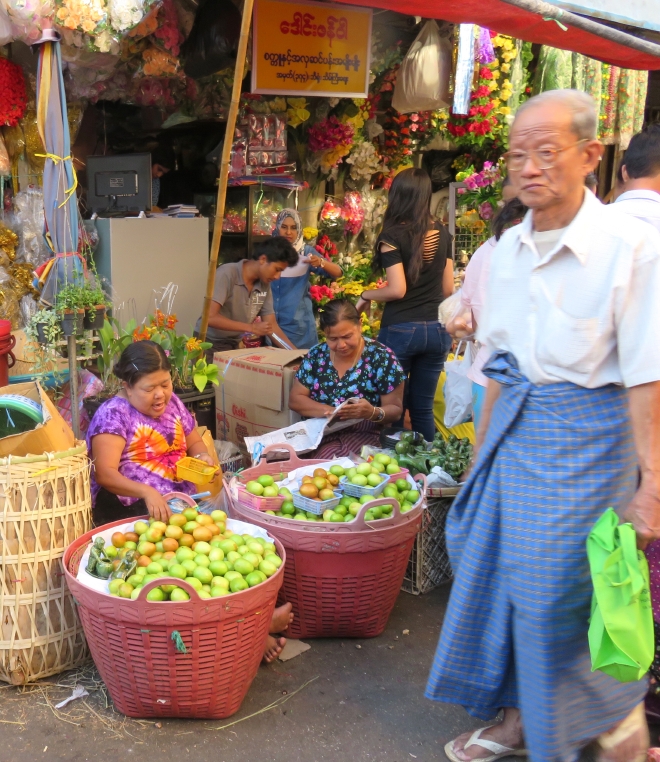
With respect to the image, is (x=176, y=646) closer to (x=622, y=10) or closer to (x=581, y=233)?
(x=581, y=233)

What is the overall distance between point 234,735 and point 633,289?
1.85 m

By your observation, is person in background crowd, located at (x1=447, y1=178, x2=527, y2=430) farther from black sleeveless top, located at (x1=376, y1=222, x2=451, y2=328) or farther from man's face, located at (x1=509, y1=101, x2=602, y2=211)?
man's face, located at (x1=509, y1=101, x2=602, y2=211)

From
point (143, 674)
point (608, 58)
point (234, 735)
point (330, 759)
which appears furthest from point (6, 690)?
point (608, 58)

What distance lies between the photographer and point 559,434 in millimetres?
2109

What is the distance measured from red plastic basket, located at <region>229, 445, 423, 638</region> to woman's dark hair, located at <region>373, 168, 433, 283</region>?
67.0 inches

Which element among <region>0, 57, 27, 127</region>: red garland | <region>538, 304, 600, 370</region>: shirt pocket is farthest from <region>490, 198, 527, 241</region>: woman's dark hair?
<region>0, 57, 27, 127</region>: red garland

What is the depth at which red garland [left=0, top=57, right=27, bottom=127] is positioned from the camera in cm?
476

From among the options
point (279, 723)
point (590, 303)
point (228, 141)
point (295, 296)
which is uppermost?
point (228, 141)

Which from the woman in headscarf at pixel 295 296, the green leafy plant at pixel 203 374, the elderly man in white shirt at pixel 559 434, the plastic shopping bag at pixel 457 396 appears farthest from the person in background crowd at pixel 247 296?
the elderly man in white shirt at pixel 559 434

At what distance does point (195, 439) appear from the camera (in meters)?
3.64

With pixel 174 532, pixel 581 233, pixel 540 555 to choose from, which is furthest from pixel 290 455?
pixel 581 233

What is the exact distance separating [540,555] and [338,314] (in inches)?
81.4

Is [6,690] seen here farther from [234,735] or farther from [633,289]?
[633,289]

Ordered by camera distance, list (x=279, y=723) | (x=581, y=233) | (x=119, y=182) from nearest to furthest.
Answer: (x=581, y=233), (x=279, y=723), (x=119, y=182)
